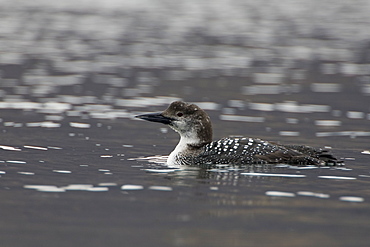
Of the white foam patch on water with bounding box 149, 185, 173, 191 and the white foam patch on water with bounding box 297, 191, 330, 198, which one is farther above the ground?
the white foam patch on water with bounding box 297, 191, 330, 198

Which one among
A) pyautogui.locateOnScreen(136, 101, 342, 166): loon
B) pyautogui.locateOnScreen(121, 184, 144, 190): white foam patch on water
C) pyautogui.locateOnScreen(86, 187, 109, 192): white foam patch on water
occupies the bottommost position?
pyautogui.locateOnScreen(86, 187, 109, 192): white foam patch on water

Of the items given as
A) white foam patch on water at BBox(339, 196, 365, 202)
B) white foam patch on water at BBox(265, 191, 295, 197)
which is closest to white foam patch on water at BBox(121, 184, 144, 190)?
white foam patch on water at BBox(265, 191, 295, 197)

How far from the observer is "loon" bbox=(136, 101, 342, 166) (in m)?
8.60

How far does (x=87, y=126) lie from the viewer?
36.9 feet

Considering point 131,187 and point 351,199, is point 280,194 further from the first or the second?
point 131,187

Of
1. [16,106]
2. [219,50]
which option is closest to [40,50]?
[219,50]

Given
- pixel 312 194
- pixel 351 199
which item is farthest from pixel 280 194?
pixel 351 199

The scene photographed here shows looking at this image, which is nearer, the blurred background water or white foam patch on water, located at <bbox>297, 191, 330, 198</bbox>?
the blurred background water

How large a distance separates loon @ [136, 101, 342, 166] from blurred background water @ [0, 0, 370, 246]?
22 centimetres

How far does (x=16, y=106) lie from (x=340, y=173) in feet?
20.4

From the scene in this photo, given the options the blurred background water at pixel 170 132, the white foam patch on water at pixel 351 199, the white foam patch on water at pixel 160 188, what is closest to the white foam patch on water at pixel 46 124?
the blurred background water at pixel 170 132

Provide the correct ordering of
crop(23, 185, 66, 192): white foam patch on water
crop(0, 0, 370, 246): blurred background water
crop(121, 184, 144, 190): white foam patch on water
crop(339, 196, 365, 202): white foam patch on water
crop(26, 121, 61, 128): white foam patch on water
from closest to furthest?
crop(0, 0, 370, 246): blurred background water
crop(339, 196, 365, 202): white foam patch on water
crop(23, 185, 66, 192): white foam patch on water
crop(121, 184, 144, 190): white foam patch on water
crop(26, 121, 61, 128): white foam patch on water

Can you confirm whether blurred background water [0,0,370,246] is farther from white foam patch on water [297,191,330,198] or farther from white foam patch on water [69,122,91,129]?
white foam patch on water [69,122,91,129]

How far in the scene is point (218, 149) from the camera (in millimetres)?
8781
